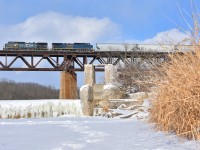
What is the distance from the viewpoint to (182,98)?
3590mm

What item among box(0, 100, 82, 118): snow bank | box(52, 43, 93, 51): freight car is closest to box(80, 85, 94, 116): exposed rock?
box(0, 100, 82, 118): snow bank

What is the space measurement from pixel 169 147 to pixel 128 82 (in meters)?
12.9

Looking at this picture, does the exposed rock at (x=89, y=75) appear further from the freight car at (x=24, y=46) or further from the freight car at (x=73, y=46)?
the freight car at (x=24, y=46)

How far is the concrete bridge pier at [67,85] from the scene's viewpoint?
3238 cm

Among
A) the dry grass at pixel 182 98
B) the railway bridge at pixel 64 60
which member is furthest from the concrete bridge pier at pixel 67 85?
the dry grass at pixel 182 98

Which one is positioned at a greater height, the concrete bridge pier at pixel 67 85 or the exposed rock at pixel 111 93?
the concrete bridge pier at pixel 67 85

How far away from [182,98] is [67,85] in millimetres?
30455

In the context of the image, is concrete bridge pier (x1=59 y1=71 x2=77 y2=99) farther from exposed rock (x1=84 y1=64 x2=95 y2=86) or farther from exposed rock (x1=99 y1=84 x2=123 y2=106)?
exposed rock (x1=99 y1=84 x2=123 y2=106)

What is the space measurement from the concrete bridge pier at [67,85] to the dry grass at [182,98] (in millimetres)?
27285

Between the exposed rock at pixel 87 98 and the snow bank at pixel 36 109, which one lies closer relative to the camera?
the exposed rock at pixel 87 98

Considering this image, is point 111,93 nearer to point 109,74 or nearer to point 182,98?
point 109,74

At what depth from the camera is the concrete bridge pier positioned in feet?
106

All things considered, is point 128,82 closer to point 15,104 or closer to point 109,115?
point 15,104

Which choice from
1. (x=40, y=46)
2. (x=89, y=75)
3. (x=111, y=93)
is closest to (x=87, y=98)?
(x=111, y=93)
